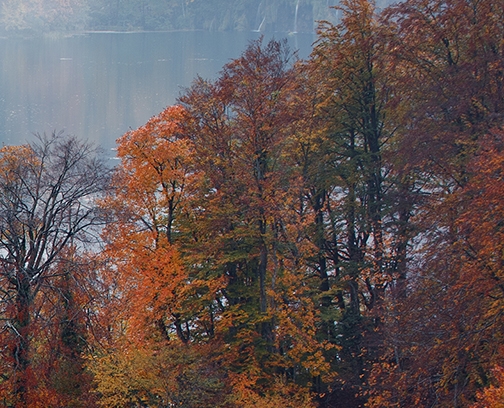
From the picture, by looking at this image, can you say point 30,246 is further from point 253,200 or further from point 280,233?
point 280,233

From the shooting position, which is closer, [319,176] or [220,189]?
[220,189]

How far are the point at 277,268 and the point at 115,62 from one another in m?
149

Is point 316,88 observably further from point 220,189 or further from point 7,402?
point 7,402

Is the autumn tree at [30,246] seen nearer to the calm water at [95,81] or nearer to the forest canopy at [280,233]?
the forest canopy at [280,233]

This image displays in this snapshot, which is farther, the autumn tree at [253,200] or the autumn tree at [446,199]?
the autumn tree at [253,200]

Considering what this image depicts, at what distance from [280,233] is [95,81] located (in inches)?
4658

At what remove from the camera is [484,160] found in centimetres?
1157

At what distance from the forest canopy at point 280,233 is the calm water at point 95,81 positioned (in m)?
23.3

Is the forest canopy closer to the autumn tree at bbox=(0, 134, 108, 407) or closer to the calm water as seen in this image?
the autumn tree at bbox=(0, 134, 108, 407)

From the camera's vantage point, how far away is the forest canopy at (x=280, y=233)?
1337 cm

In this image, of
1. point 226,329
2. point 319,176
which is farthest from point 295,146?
point 226,329

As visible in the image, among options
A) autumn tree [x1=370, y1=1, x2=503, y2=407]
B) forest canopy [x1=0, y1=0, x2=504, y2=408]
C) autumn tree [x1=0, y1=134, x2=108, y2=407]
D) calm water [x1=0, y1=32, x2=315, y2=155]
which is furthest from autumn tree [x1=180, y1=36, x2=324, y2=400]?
calm water [x1=0, y1=32, x2=315, y2=155]

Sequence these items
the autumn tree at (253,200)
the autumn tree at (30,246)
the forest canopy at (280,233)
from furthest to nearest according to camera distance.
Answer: the autumn tree at (253,200) < the autumn tree at (30,246) < the forest canopy at (280,233)

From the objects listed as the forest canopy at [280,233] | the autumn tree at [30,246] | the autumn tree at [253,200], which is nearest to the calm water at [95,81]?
the forest canopy at [280,233]
